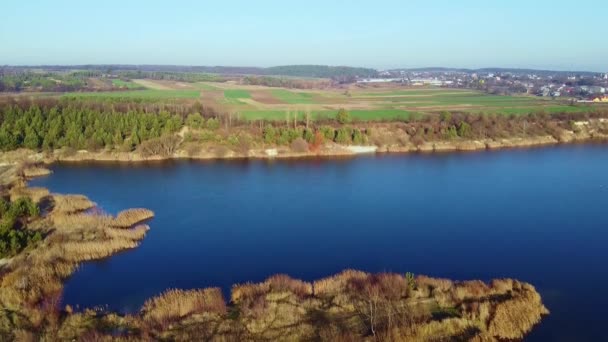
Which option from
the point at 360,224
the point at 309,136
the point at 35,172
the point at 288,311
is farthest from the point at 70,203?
the point at 309,136

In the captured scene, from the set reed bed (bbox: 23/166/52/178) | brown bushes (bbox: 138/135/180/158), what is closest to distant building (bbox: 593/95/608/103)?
brown bushes (bbox: 138/135/180/158)

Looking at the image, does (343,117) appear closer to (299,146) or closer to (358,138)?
(358,138)

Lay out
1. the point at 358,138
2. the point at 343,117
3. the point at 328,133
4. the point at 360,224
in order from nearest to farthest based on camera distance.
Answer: the point at 360,224, the point at 328,133, the point at 358,138, the point at 343,117

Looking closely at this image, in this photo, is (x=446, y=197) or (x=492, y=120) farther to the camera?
(x=492, y=120)

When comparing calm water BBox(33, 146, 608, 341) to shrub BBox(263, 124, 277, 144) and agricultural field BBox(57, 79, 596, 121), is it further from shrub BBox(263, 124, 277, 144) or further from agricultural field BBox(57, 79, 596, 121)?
agricultural field BBox(57, 79, 596, 121)

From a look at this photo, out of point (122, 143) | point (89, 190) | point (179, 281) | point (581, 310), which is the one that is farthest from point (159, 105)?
point (581, 310)

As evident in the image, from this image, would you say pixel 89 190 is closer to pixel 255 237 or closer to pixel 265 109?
pixel 255 237

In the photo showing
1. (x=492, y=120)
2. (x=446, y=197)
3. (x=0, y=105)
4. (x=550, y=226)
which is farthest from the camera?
(x=492, y=120)
